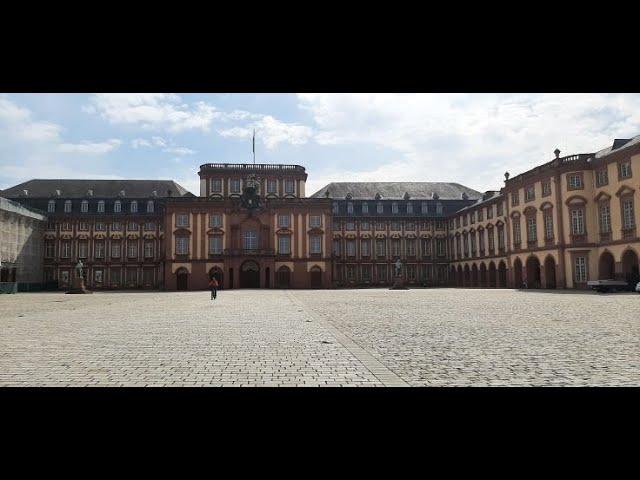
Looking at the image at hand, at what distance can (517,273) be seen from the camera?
50688mm

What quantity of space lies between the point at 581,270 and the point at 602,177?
24.7 feet

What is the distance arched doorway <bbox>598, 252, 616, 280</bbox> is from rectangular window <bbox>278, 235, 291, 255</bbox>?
33516mm

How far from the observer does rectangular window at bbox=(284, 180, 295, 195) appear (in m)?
64.6

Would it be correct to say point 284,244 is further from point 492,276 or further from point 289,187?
point 492,276

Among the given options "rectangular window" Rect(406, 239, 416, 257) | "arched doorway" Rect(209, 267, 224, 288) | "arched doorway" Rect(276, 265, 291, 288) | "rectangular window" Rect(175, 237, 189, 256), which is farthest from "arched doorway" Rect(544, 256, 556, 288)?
"rectangular window" Rect(175, 237, 189, 256)

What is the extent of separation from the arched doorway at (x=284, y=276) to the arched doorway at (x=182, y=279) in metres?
10.8

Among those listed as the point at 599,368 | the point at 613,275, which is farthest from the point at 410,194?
the point at 599,368

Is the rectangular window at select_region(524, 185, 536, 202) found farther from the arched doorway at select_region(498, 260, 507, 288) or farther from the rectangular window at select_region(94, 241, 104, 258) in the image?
the rectangular window at select_region(94, 241, 104, 258)

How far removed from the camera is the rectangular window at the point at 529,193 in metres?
46.7

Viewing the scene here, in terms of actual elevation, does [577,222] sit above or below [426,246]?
above

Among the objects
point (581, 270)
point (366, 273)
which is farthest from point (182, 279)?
point (581, 270)
